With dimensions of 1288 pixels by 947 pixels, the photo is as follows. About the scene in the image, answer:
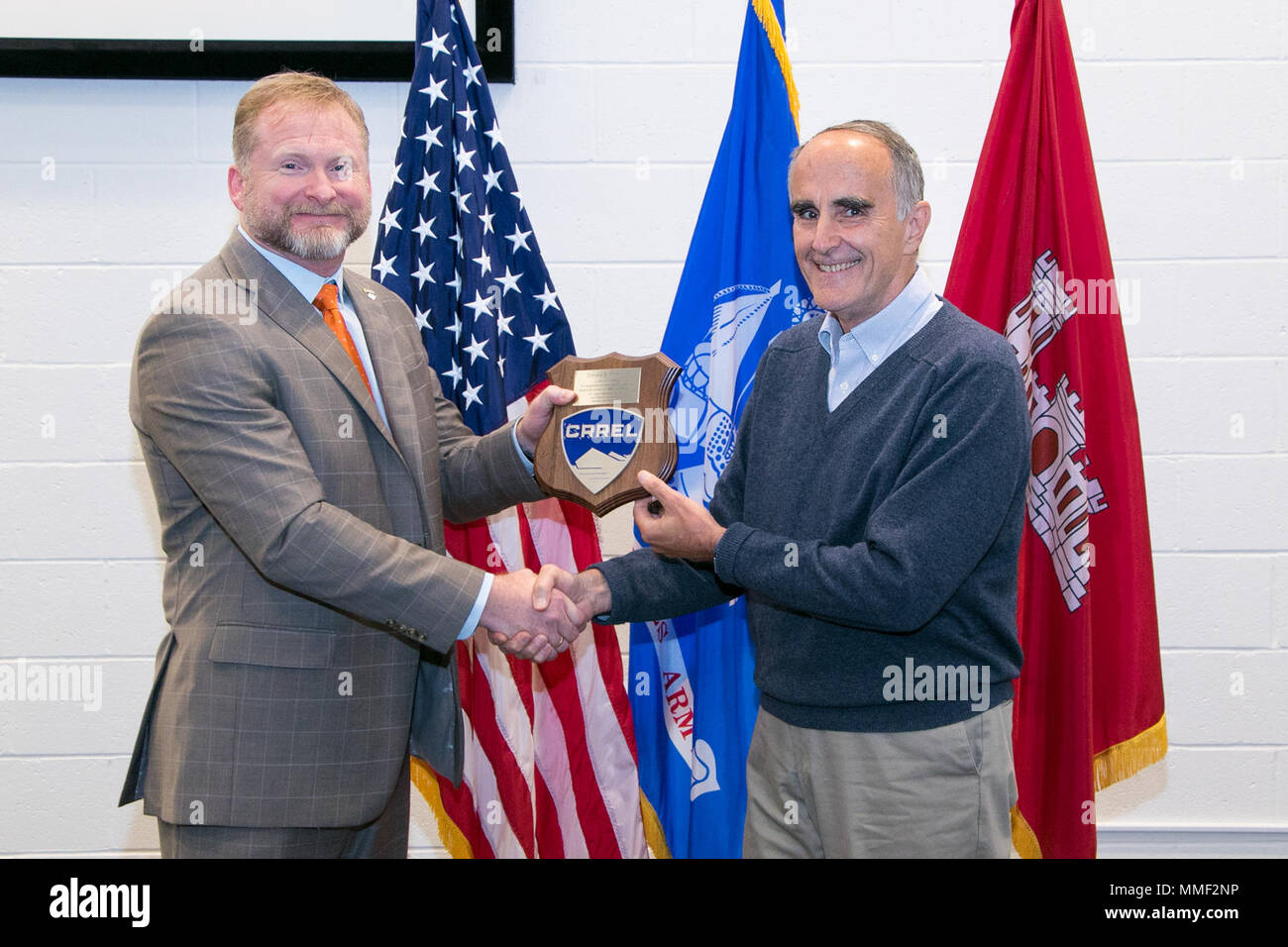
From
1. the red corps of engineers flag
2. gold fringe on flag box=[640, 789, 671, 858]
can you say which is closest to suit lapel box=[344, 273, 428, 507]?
gold fringe on flag box=[640, 789, 671, 858]

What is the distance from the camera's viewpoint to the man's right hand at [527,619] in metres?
2.16

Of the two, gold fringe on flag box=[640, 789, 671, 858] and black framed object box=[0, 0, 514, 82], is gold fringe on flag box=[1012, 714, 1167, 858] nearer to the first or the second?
gold fringe on flag box=[640, 789, 671, 858]

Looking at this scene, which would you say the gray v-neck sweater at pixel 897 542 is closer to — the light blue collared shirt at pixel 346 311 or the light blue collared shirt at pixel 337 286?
the light blue collared shirt at pixel 346 311

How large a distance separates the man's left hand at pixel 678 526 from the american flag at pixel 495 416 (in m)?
0.59

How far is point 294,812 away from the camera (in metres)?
1.93

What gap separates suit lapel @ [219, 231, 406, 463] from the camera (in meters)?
2.02

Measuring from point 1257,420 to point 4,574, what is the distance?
3466 mm

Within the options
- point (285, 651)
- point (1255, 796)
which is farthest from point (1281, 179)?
point (285, 651)

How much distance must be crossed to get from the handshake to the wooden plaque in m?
0.18

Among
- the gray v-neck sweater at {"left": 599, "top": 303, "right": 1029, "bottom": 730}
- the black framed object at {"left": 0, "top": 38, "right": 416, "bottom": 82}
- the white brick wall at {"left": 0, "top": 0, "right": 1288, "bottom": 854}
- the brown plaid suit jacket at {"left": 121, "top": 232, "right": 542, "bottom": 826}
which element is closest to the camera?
the gray v-neck sweater at {"left": 599, "top": 303, "right": 1029, "bottom": 730}

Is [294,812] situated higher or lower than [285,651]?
lower

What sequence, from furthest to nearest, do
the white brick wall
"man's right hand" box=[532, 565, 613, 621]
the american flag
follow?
1. the white brick wall
2. the american flag
3. "man's right hand" box=[532, 565, 613, 621]

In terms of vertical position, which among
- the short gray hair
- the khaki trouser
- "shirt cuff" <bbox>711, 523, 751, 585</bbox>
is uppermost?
the short gray hair
